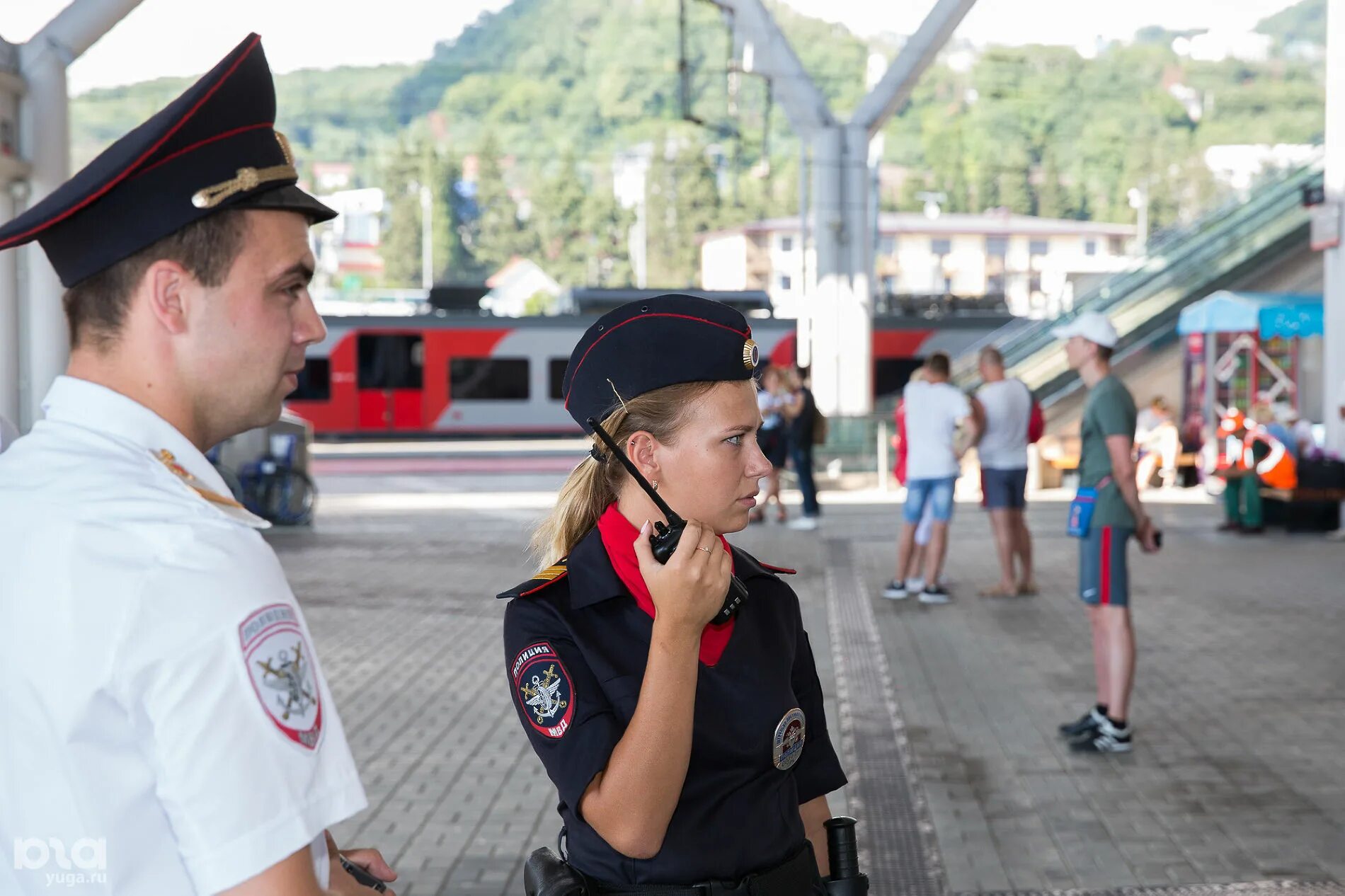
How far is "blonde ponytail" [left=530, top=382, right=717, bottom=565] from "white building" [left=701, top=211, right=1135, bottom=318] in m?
96.7

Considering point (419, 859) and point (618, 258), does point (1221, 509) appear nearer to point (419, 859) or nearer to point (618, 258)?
point (419, 859)

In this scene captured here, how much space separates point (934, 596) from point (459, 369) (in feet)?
73.3

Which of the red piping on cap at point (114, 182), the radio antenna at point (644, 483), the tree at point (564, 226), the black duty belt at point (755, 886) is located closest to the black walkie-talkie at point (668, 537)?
the radio antenna at point (644, 483)

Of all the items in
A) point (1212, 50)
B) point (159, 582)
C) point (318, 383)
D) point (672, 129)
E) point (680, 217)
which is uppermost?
point (1212, 50)

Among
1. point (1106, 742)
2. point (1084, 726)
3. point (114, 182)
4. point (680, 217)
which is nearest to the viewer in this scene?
point (114, 182)

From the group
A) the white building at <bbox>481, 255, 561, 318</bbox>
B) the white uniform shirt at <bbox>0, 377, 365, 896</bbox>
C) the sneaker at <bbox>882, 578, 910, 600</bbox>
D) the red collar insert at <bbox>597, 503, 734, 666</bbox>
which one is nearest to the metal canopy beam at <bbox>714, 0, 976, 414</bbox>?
the sneaker at <bbox>882, 578, 910, 600</bbox>

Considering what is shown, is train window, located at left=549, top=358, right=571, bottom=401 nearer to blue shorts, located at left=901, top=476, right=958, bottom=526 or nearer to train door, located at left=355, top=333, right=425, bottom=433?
train door, located at left=355, top=333, right=425, bottom=433

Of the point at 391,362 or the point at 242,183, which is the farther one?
the point at 391,362

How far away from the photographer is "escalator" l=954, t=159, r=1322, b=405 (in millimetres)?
23031

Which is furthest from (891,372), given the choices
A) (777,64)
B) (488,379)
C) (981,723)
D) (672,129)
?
(672,129)

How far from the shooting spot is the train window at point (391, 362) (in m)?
31.4

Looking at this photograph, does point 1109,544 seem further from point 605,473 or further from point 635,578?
point 635,578

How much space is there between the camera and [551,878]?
2.16 metres

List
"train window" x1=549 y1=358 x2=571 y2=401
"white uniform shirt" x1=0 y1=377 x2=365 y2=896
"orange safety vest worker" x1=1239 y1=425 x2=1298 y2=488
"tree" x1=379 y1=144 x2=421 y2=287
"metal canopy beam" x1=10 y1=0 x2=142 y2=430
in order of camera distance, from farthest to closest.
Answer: "tree" x1=379 y1=144 x2=421 y2=287, "train window" x1=549 y1=358 x2=571 y2=401, "orange safety vest worker" x1=1239 y1=425 x2=1298 y2=488, "metal canopy beam" x1=10 y1=0 x2=142 y2=430, "white uniform shirt" x1=0 y1=377 x2=365 y2=896
